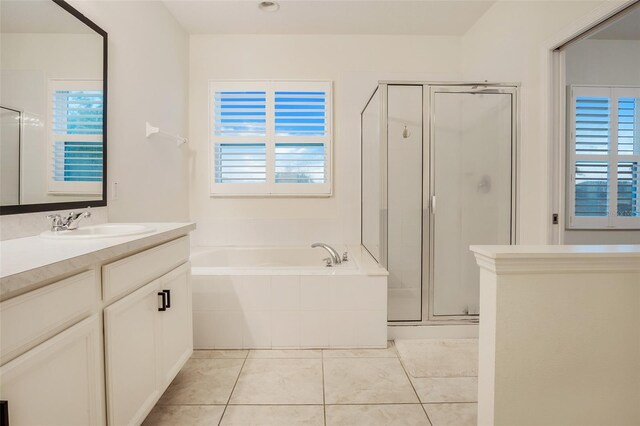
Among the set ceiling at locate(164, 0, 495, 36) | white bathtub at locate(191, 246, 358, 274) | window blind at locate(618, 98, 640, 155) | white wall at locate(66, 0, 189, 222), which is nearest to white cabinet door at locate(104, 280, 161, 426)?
white wall at locate(66, 0, 189, 222)

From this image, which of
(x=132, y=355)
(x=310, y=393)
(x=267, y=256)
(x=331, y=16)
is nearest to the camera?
(x=132, y=355)

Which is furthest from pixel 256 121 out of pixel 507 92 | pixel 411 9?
pixel 507 92

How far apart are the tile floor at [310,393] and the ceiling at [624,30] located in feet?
8.80

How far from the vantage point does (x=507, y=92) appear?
240 cm

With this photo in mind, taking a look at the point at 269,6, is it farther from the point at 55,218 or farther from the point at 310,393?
the point at 310,393

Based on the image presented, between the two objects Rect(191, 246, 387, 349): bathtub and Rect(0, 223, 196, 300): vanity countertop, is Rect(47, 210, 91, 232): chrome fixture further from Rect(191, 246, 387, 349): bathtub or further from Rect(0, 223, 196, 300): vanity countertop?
Rect(191, 246, 387, 349): bathtub

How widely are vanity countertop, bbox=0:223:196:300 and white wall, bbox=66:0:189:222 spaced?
2.82 ft

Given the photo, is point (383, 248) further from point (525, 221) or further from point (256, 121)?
point (256, 121)

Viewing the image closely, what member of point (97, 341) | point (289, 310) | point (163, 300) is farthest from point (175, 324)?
point (289, 310)

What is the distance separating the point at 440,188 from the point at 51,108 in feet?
7.68

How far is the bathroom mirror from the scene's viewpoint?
129 cm

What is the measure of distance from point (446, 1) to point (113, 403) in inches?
130

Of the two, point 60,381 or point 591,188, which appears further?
point 591,188

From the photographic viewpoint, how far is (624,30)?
255cm
